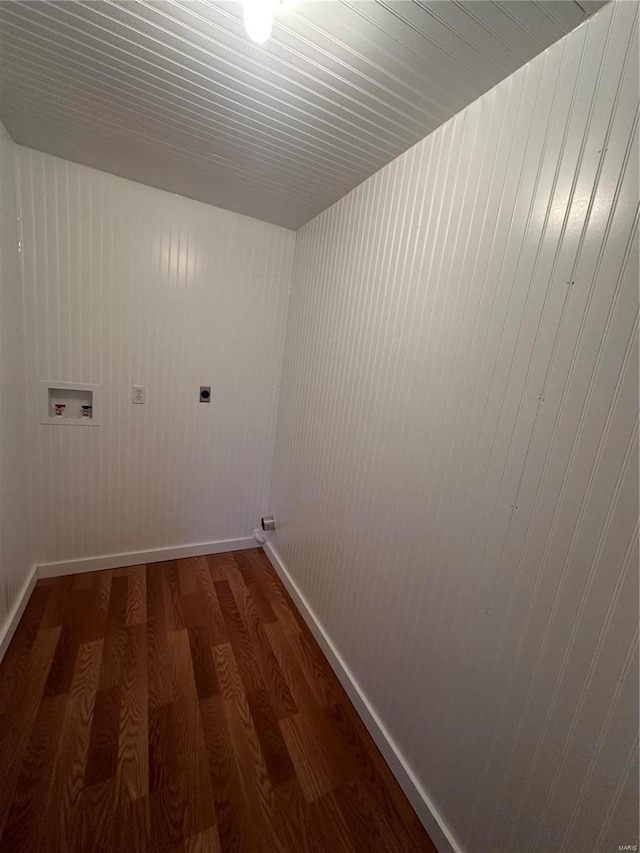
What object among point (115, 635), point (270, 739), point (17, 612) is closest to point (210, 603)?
point (115, 635)

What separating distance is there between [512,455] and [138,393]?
197 centimetres

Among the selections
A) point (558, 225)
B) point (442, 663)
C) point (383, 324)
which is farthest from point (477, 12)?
point (442, 663)

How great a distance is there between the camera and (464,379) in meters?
0.97

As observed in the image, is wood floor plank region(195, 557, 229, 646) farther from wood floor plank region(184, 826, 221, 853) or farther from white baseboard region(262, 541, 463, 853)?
wood floor plank region(184, 826, 221, 853)

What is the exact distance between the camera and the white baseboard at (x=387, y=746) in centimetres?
100

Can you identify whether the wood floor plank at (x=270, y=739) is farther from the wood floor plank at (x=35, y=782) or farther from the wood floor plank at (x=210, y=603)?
the wood floor plank at (x=35, y=782)

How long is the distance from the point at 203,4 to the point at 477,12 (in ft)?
2.20

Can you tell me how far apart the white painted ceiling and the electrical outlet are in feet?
3.71

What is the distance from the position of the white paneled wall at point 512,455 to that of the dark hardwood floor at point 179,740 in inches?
9.6

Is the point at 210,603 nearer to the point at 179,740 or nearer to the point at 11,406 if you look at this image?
the point at 179,740

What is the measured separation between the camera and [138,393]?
6.31ft

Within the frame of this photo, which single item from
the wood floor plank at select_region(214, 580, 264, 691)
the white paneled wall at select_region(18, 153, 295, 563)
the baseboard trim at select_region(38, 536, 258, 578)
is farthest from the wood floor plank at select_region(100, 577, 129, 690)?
the wood floor plank at select_region(214, 580, 264, 691)

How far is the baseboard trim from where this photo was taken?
1947mm

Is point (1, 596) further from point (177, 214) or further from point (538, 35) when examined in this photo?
point (538, 35)
